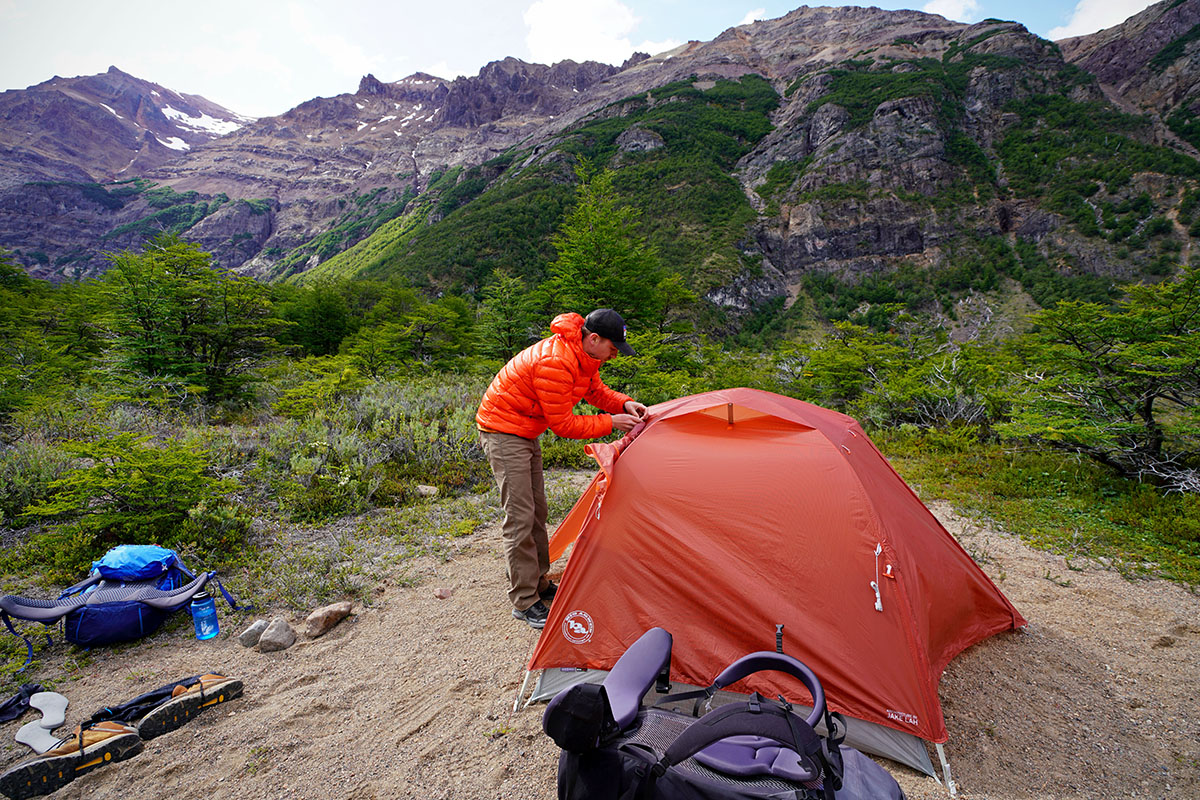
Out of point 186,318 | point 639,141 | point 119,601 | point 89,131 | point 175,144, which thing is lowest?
point 119,601

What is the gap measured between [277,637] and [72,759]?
3.93 ft

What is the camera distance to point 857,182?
61531 millimetres

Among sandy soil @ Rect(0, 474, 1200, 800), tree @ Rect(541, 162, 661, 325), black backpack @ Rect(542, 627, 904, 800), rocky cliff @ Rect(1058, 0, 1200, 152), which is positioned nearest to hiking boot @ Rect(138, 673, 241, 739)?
sandy soil @ Rect(0, 474, 1200, 800)

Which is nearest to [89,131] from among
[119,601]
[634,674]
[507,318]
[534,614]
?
[507,318]

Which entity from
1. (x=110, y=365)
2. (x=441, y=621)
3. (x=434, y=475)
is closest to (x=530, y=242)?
(x=110, y=365)

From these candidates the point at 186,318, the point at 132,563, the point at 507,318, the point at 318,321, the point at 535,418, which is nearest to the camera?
the point at 132,563

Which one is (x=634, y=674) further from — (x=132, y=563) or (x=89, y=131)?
(x=89, y=131)

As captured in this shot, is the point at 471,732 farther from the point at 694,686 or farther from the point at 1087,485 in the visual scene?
the point at 1087,485

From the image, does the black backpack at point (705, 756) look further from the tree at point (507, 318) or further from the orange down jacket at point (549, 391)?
the tree at point (507, 318)

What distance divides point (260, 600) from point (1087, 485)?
9.72 meters

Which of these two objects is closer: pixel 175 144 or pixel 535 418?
pixel 535 418

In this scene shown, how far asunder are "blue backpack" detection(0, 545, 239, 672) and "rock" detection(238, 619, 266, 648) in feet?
1.52

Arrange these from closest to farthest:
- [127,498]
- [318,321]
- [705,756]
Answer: [705,756] → [127,498] → [318,321]

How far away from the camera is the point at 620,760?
1.47 metres
